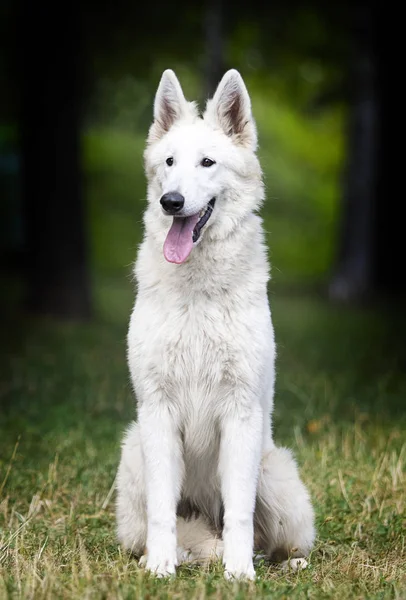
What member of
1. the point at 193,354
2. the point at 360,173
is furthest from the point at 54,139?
the point at 193,354

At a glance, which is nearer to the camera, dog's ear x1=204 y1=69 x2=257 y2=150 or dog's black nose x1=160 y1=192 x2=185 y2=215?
dog's black nose x1=160 y1=192 x2=185 y2=215

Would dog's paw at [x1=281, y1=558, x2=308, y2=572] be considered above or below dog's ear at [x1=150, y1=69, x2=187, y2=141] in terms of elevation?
below

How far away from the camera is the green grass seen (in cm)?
408

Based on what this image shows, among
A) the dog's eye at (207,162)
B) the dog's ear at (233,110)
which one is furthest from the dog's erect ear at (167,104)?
the dog's eye at (207,162)

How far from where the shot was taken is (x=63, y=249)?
13953 mm

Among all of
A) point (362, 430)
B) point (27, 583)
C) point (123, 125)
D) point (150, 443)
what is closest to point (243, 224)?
point (150, 443)

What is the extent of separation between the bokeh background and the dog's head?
0.67m

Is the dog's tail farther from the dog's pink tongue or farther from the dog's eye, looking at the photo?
the dog's eye

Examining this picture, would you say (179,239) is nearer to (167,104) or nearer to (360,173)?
(167,104)

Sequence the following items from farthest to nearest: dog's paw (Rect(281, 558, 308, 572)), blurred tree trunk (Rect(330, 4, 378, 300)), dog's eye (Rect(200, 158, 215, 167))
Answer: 1. blurred tree trunk (Rect(330, 4, 378, 300))
2. dog's paw (Rect(281, 558, 308, 572))
3. dog's eye (Rect(200, 158, 215, 167))

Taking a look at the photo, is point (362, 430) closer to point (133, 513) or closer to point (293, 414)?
point (293, 414)

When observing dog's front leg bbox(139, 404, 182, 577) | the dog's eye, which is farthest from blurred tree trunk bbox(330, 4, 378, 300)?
dog's front leg bbox(139, 404, 182, 577)

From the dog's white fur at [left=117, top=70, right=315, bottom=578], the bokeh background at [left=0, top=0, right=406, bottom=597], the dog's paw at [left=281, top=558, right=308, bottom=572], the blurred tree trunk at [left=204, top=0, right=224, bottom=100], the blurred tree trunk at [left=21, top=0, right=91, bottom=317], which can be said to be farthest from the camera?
the blurred tree trunk at [left=204, top=0, right=224, bottom=100]

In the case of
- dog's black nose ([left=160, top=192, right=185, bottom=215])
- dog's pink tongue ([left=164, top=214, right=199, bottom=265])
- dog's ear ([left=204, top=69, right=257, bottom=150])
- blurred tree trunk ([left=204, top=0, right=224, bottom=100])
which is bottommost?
dog's pink tongue ([left=164, top=214, right=199, bottom=265])
